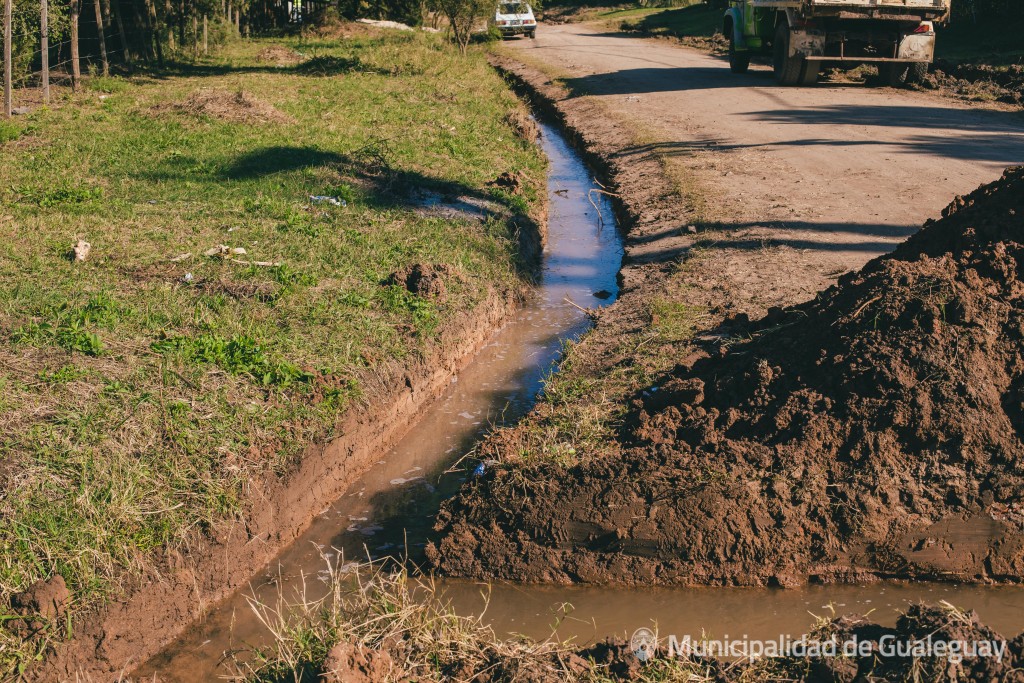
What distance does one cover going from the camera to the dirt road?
30.0 feet

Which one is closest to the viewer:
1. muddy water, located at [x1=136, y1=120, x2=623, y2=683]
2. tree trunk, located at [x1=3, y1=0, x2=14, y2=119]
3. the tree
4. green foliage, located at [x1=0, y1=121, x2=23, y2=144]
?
muddy water, located at [x1=136, y1=120, x2=623, y2=683]

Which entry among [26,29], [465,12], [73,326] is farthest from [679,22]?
[73,326]

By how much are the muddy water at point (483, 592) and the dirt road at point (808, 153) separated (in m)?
2.88

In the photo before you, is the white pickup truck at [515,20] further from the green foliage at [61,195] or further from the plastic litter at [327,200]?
the green foliage at [61,195]

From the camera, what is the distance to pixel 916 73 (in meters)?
17.9

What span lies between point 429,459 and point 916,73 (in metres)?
15.2

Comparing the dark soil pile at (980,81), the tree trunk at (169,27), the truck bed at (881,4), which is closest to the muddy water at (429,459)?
the truck bed at (881,4)

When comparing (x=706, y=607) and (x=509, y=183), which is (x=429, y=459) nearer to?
(x=706, y=607)

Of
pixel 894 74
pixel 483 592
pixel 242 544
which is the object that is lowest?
pixel 483 592

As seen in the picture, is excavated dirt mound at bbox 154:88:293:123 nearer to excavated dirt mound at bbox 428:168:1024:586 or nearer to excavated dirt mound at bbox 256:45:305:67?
excavated dirt mound at bbox 256:45:305:67

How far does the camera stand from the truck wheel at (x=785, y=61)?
1795 cm

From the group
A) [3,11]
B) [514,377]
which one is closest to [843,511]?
[514,377]

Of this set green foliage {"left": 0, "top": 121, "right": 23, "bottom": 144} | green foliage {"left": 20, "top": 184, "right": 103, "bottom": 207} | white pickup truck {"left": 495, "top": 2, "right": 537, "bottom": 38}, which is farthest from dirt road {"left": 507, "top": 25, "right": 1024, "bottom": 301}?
white pickup truck {"left": 495, "top": 2, "right": 537, "bottom": 38}

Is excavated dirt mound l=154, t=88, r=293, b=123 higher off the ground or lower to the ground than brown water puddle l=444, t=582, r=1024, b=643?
higher
